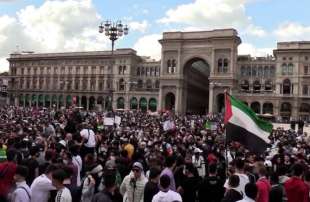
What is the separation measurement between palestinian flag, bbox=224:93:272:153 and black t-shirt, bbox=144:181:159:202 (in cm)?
345

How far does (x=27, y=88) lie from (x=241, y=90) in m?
54.7

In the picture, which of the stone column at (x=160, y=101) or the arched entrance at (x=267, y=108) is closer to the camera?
the arched entrance at (x=267, y=108)

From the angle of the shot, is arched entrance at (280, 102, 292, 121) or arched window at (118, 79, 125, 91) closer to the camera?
arched entrance at (280, 102, 292, 121)

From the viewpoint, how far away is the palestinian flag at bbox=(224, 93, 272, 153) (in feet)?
31.9

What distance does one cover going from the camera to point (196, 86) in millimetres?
97062

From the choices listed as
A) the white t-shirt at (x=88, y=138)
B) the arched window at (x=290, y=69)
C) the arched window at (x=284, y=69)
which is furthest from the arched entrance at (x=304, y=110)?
the white t-shirt at (x=88, y=138)

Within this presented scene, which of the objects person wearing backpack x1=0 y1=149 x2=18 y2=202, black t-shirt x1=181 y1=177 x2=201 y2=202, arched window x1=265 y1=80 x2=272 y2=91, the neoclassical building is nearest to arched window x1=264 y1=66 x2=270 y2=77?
the neoclassical building

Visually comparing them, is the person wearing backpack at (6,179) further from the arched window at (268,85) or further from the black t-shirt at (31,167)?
the arched window at (268,85)

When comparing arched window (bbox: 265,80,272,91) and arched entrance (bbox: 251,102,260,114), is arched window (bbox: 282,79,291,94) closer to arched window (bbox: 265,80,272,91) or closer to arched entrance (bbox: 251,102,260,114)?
arched window (bbox: 265,80,272,91)

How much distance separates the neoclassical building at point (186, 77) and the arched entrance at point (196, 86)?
18 centimetres

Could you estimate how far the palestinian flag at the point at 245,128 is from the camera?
31.9 feet

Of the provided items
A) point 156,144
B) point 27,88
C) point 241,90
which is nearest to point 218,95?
point 241,90

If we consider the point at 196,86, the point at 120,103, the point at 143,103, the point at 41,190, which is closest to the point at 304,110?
the point at 196,86

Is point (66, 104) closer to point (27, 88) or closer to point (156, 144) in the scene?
point (27, 88)
